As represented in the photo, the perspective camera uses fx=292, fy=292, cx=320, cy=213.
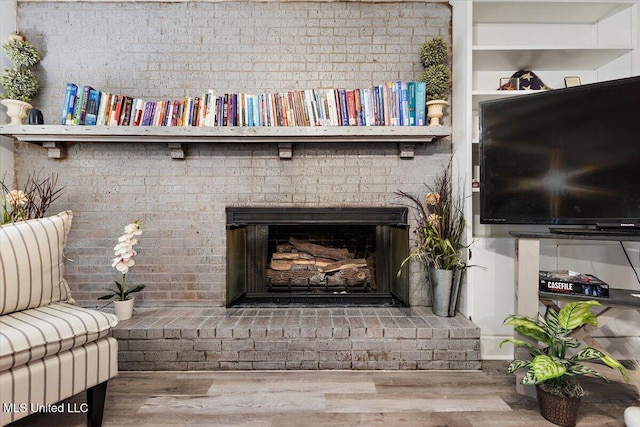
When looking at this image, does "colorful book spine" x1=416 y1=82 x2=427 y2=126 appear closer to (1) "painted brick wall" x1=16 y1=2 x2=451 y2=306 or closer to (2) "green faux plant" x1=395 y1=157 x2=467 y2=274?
(1) "painted brick wall" x1=16 y1=2 x2=451 y2=306

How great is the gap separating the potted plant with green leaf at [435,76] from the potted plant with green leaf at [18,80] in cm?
263

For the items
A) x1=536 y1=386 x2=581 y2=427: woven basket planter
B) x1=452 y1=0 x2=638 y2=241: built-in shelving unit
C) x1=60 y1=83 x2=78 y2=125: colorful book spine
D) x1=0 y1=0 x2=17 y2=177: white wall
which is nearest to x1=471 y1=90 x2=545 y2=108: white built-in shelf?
x1=452 y1=0 x2=638 y2=241: built-in shelving unit

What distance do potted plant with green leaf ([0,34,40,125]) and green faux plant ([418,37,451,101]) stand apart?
2632mm

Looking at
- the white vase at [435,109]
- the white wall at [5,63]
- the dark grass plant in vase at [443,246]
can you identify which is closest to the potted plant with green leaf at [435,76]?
the white vase at [435,109]

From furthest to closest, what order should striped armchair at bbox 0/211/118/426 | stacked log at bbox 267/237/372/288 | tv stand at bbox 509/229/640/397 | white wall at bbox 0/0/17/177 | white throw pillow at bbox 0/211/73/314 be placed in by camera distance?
stacked log at bbox 267/237/372/288 < white wall at bbox 0/0/17/177 < tv stand at bbox 509/229/640/397 < white throw pillow at bbox 0/211/73/314 < striped armchair at bbox 0/211/118/426

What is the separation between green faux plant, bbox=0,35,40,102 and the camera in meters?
1.91

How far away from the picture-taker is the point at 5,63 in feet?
6.77

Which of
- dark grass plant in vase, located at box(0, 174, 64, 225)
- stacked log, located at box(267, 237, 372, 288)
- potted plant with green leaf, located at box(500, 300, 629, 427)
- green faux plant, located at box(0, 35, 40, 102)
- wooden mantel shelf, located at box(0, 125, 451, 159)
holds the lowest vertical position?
potted plant with green leaf, located at box(500, 300, 629, 427)

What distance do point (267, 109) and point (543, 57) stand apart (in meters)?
1.84

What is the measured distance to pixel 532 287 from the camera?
1.53m

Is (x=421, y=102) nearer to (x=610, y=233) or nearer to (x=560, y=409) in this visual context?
(x=610, y=233)

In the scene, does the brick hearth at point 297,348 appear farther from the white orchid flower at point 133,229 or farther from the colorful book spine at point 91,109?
Result: the colorful book spine at point 91,109

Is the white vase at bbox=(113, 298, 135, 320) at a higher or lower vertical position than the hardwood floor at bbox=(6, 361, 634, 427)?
higher

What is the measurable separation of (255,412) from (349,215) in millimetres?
1284
